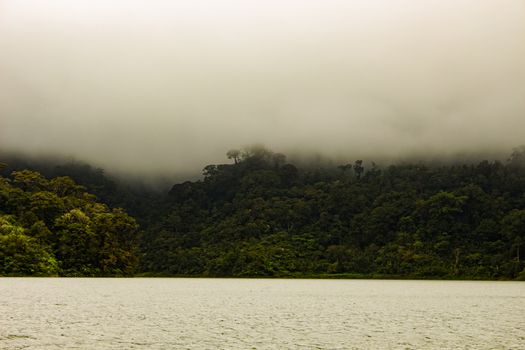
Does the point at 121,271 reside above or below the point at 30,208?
below

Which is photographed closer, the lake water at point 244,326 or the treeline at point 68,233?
the lake water at point 244,326

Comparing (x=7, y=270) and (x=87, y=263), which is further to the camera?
(x=87, y=263)

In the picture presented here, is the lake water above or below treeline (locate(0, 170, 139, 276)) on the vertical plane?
below

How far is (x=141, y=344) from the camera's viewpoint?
37938mm

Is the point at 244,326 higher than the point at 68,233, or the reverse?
the point at 68,233

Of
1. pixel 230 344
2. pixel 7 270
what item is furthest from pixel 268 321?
pixel 7 270

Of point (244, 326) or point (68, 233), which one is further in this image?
point (68, 233)

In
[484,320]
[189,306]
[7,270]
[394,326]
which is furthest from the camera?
[7,270]

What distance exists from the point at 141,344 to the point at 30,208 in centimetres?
14799

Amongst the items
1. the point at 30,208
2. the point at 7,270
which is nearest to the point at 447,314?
the point at 7,270

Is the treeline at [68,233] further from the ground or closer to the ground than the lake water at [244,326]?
further from the ground

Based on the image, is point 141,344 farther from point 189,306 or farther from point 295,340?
point 189,306

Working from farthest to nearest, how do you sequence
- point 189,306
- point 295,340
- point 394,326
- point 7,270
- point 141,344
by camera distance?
point 7,270 → point 189,306 → point 394,326 → point 295,340 → point 141,344

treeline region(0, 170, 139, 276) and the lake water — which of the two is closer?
the lake water
